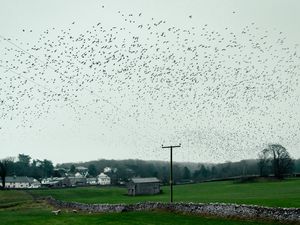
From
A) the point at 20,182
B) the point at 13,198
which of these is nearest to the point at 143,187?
the point at 13,198

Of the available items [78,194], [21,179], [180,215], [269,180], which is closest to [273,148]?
[269,180]

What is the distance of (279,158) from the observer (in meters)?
131

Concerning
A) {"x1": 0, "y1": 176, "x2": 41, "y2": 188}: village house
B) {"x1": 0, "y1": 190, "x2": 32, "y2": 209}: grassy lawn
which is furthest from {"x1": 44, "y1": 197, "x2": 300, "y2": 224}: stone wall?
{"x1": 0, "y1": 176, "x2": 41, "y2": 188}: village house

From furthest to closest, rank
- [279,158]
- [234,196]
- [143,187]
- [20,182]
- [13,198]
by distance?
1. [20,182]
2. [279,158]
3. [143,187]
4. [13,198]
5. [234,196]

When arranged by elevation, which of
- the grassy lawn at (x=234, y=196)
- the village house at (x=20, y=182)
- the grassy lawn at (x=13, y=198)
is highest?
the village house at (x=20, y=182)

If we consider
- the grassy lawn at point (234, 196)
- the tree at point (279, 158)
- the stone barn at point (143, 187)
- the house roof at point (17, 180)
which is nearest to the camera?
the grassy lawn at point (234, 196)

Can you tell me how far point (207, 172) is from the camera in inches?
7525

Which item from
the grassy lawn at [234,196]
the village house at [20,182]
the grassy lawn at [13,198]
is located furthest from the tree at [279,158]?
the village house at [20,182]

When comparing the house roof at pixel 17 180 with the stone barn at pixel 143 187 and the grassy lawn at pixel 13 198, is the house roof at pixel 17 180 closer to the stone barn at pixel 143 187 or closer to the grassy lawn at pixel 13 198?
the grassy lawn at pixel 13 198

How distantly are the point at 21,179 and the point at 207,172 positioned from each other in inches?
3234

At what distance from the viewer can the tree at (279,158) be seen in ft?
414

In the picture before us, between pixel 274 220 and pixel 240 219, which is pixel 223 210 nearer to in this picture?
pixel 240 219

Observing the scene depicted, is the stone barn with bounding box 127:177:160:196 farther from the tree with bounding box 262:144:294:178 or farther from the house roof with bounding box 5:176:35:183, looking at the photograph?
the house roof with bounding box 5:176:35:183

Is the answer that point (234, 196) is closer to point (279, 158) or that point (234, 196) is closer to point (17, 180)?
point (279, 158)
